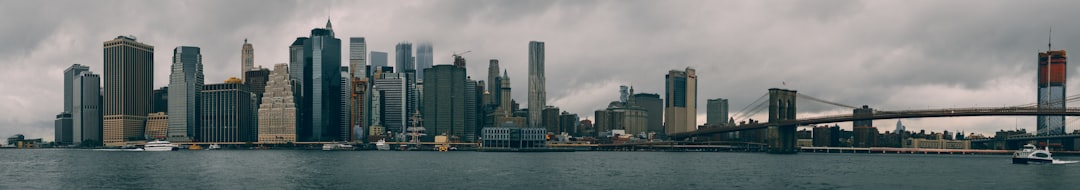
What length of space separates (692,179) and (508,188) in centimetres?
1918

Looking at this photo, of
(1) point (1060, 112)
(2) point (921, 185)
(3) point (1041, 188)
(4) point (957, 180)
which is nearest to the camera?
(3) point (1041, 188)

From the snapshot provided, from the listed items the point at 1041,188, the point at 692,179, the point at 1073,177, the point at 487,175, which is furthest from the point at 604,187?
the point at 1073,177

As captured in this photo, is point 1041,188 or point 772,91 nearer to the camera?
point 1041,188

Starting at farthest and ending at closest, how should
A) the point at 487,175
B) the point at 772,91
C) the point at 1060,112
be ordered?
the point at 772,91
the point at 1060,112
the point at 487,175

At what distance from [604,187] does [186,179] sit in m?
35.9

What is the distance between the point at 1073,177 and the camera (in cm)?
7981

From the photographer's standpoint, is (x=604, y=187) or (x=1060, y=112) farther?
(x=1060, y=112)

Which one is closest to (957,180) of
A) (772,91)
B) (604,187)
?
(604,187)

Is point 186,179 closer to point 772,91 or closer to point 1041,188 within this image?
point 1041,188

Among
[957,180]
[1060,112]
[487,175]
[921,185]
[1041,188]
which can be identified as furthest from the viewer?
[1060,112]

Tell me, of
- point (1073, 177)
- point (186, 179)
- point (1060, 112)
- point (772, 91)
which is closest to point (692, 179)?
point (1073, 177)

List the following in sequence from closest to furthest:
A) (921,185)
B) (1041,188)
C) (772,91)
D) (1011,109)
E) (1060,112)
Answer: (1041,188) → (921,185) → (1060,112) → (1011,109) → (772,91)

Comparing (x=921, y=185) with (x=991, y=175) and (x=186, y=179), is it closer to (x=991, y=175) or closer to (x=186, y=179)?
(x=991, y=175)

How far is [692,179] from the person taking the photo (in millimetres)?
79062
